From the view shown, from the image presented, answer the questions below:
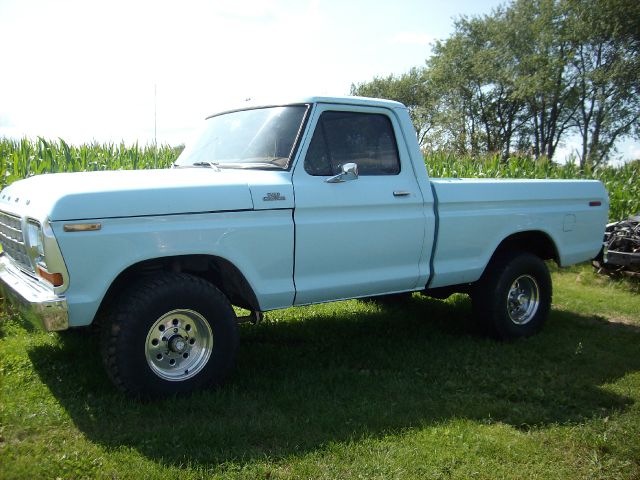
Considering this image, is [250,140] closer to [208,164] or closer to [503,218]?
[208,164]

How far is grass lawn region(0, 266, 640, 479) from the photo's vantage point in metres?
3.27

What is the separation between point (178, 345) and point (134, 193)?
3.40 feet

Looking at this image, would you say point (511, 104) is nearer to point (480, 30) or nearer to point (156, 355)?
point (480, 30)

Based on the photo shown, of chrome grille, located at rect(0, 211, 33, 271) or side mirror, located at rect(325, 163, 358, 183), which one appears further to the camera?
side mirror, located at rect(325, 163, 358, 183)

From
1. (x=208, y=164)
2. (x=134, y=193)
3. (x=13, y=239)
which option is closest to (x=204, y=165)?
(x=208, y=164)

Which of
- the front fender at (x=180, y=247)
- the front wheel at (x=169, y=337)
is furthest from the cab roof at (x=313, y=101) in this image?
the front wheel at (x=169, y=337)

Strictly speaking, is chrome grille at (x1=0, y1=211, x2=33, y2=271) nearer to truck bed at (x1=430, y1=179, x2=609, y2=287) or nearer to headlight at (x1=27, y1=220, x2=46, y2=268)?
headlight at (x1=27, y1=220, x2=46, y2=268)

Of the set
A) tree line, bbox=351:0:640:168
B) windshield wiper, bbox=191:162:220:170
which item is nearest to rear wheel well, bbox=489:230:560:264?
windshield wiper, bbox=191:162:220:170

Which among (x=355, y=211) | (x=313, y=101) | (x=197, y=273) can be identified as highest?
(x=313, y=101)

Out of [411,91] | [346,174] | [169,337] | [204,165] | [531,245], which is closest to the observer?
[169,337]

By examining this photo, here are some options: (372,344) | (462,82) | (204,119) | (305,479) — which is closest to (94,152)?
(204,119)

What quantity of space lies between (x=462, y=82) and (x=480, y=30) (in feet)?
12.7

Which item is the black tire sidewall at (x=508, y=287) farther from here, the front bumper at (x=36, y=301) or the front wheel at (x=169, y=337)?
the front bumper at (x=36, y=301)

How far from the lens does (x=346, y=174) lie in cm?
427
